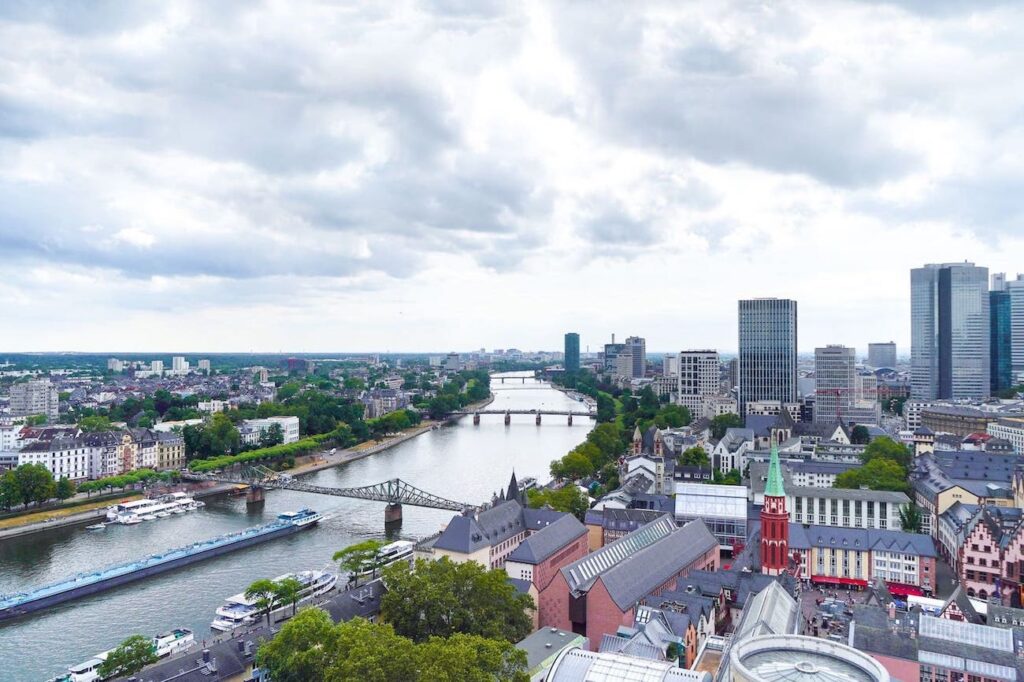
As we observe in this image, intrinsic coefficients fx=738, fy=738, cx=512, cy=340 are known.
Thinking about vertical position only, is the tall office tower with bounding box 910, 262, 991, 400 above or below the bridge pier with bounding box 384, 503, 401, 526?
above

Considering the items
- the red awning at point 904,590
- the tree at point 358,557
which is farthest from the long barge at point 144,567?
the red awning at point 904,590

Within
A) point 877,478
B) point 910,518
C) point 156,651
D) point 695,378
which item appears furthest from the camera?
point 695,378

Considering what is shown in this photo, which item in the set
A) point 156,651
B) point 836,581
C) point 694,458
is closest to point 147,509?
point 156,651

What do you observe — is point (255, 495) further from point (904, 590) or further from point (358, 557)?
point (904, 590)

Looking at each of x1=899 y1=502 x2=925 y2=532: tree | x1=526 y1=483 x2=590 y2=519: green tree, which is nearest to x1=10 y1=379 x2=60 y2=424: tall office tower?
x1=526 y1=483 x2=590 y2=519: green tree

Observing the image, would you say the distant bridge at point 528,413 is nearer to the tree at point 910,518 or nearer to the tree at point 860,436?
the tree at point 860,436

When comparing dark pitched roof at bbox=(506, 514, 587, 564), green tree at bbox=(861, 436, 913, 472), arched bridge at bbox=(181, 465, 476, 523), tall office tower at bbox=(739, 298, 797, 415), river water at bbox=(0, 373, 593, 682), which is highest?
tall office tower at bbox=(739, 298, 797, 415)

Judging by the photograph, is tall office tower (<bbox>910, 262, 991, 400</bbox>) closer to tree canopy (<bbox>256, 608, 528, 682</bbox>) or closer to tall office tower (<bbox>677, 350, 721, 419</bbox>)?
tall office tower (<bbox>677, 350, 721, 419</bbox>)
